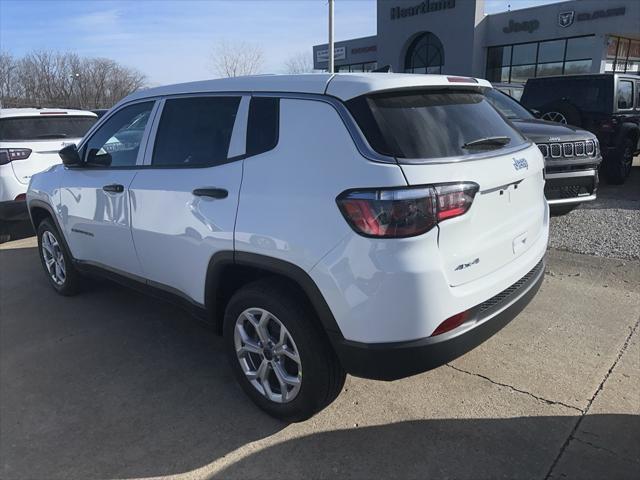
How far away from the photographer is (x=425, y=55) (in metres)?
29.7

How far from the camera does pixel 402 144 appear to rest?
2.36 meters

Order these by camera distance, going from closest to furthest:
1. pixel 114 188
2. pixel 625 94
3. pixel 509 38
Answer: pixel 114 188 → pixel 625 94 → pixel 509 38

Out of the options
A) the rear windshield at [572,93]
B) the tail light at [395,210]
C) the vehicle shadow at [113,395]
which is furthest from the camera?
the rear windshield at [572,93]

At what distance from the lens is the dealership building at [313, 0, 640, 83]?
910 inches

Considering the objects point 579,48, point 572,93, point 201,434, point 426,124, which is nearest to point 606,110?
point 572,93

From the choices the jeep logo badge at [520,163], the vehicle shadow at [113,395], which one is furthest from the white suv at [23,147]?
the jeep logo badge at [520,163]

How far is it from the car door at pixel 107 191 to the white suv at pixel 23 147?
8.71ft

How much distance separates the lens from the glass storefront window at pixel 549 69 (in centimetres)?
2514

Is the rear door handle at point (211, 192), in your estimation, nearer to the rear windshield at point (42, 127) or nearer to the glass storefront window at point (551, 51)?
the rear windshield at point (42, 127)

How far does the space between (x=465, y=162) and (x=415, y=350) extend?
0.90 metres

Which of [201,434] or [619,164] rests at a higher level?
[619,164]

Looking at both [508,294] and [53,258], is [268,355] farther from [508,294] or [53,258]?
[53,258]

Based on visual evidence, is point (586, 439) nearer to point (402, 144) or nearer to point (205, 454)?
point (402, 144)

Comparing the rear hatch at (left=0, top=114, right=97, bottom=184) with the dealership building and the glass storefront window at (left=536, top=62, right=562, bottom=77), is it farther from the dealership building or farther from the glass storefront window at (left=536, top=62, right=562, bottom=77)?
the glass storefront window at (left=536, top=62, right=562, bottom=77)
